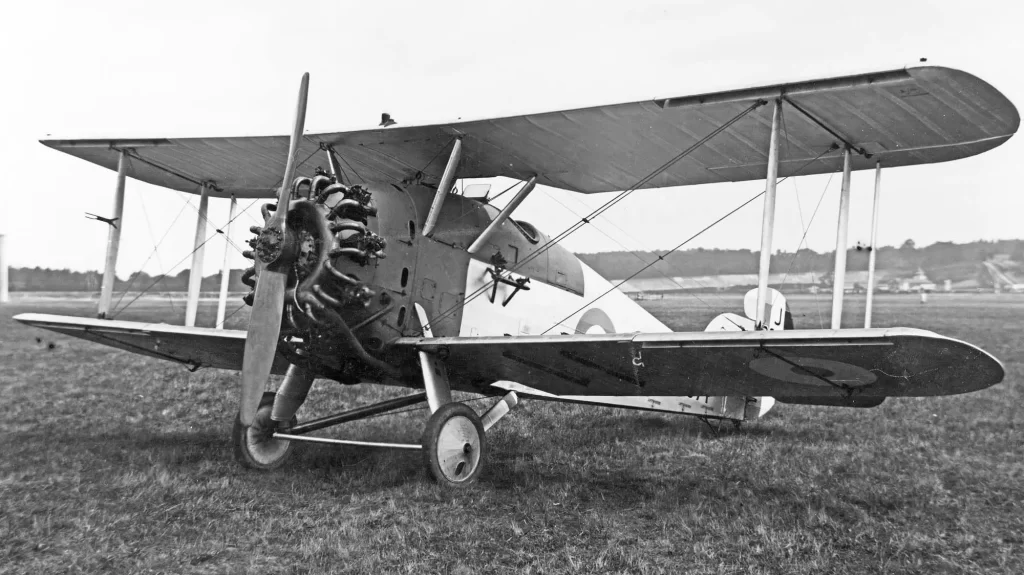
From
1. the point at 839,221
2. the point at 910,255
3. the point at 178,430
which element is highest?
the point at 910,255

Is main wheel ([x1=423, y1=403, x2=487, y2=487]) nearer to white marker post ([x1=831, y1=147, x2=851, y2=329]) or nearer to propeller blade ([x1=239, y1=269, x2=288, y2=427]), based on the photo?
propeller blade ([x1=239, y1=269, x2=288, y2=427])

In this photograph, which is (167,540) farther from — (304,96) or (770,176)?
(770,176)

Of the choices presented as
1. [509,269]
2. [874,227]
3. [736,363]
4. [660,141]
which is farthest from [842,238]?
[509,269]

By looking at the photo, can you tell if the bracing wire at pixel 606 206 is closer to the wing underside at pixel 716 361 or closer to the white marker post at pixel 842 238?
the wing underside at pixel 716 361

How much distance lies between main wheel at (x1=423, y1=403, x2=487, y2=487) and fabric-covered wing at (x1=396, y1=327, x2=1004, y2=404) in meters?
0.52

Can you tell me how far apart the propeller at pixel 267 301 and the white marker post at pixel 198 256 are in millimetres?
3633

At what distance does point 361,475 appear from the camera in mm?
5711

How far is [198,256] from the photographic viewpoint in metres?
8.27

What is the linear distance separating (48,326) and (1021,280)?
77.4 feet

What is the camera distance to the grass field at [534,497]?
3.83 m

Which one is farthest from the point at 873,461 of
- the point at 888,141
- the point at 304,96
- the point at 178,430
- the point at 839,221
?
the point at 178,430

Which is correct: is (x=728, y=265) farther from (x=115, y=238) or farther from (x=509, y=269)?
(x=115, y=238)

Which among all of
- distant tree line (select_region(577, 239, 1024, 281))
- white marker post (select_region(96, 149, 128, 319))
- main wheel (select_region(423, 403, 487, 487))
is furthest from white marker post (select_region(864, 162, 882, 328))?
distant tree line (select_region(577, 239, 1024, 281))

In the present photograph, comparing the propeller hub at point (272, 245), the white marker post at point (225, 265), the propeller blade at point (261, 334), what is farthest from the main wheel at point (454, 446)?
the white marker post at point (225, 265)
